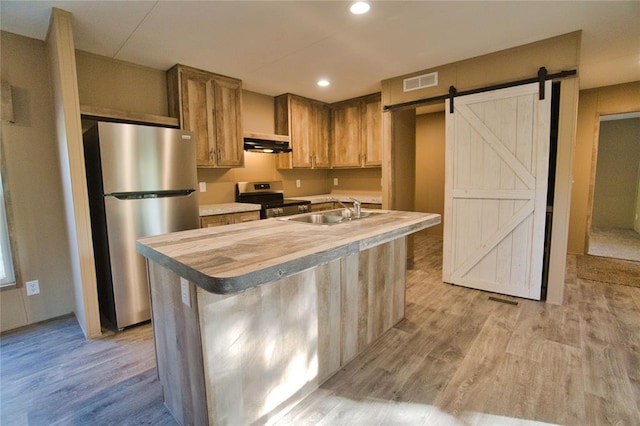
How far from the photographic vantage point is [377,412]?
160 cm

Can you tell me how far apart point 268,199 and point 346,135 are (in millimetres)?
1663

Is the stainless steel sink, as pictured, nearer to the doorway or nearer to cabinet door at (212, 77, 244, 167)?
cabinet door at (212, 77, 244, 167)

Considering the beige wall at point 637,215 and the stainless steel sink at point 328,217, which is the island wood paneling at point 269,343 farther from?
the beige wall at point 637,215

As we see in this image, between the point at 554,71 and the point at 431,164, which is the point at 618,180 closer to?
the point at 431,164

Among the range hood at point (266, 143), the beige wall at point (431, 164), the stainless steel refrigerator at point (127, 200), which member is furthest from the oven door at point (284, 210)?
the beige wall at point (431, 164)

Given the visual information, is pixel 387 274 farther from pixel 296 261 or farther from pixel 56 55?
pixel 56 55

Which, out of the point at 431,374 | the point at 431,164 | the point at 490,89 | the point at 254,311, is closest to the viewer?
the point at 254,311

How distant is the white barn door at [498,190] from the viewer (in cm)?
285

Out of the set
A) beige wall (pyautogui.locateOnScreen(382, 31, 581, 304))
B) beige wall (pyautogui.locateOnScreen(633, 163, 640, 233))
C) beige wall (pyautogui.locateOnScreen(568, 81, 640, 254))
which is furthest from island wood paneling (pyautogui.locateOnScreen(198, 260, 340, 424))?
beige wall (pyautogui.locateOnScreen(633, 163, 640, 233))

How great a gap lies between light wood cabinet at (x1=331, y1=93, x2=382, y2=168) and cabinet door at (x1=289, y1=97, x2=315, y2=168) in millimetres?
479

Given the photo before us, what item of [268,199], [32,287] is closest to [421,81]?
[268,199]

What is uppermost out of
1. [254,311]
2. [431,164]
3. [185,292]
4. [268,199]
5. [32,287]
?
[431,164]

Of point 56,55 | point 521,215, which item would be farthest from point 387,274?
point 56,55

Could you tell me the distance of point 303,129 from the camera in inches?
180
